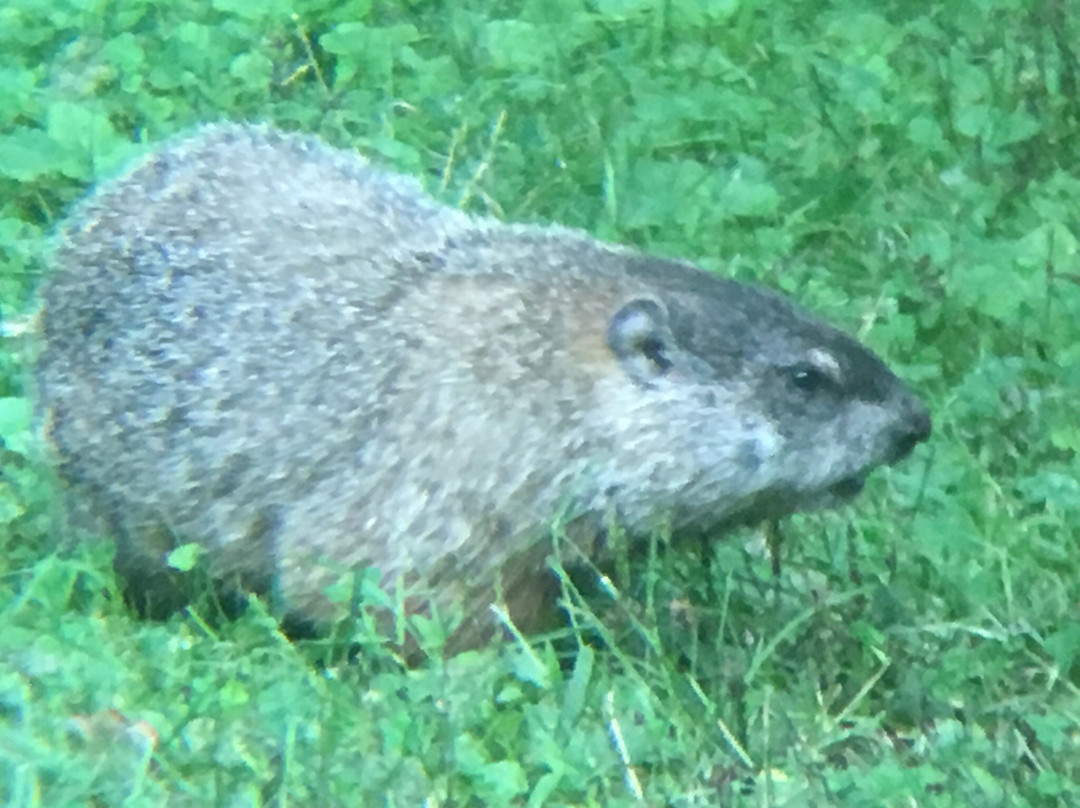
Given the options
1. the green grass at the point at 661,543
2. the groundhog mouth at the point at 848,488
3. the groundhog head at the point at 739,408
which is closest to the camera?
the green grass at the point at 661,543

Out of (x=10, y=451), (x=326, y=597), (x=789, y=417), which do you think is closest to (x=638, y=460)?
(x=789, y=417)

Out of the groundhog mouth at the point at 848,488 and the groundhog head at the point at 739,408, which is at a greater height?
the groundhog head at the point at 739,408

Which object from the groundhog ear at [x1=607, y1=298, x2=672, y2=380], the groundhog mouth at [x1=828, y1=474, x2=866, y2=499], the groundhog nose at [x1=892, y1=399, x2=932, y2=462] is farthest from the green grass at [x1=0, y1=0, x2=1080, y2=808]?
the groundhog ear at [x1=607, y1=298, x2=672, y2=380]

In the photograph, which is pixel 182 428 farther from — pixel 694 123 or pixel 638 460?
pixel 694 123

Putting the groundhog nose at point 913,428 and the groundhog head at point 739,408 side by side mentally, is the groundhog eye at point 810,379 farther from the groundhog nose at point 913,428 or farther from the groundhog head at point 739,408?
the groundhog nose at point 913,428

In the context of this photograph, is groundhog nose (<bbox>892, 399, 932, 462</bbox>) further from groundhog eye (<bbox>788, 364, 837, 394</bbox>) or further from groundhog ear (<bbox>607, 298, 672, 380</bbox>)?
groundhog ear (<bbox>607, 298, 672, 380</bbox>)

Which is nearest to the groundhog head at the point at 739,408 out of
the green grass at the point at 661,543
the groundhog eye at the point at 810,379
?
the groundhog eye at the point at 810,379

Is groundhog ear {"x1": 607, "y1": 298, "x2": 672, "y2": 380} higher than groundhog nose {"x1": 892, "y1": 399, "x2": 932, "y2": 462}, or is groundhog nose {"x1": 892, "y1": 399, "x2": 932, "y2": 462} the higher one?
groundhog ear {"x1": 607, "y1": 298, "x2": 672, "y2": 380}
